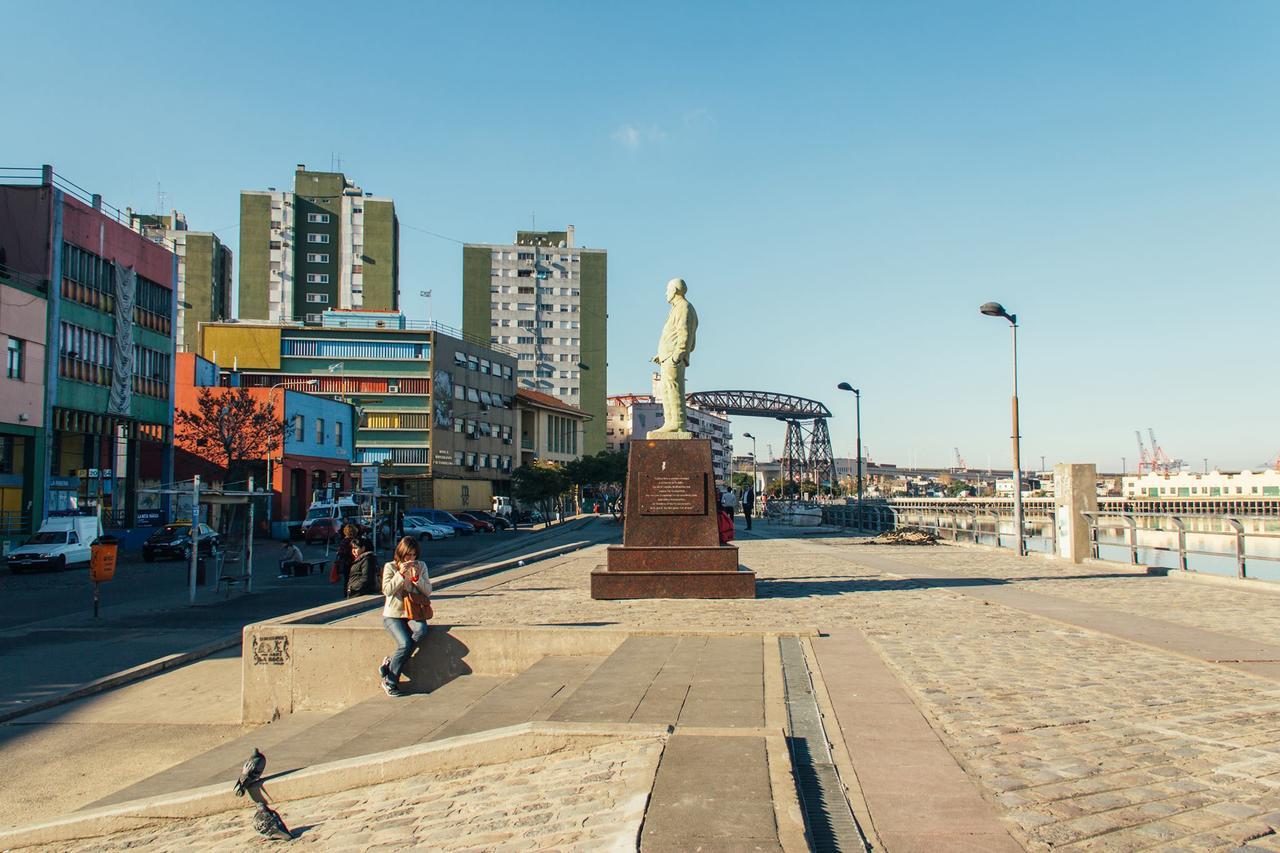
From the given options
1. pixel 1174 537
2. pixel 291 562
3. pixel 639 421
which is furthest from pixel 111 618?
pixel 639 421

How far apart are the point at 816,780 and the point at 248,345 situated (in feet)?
233

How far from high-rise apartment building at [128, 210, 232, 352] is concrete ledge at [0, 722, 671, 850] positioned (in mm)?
101001

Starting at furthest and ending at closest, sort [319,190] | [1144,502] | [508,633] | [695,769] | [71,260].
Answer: [319,190] → [1144,502] → [71,260] → [508,633] → [695,769]

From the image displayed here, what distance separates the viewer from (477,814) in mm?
4789

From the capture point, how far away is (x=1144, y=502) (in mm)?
82438

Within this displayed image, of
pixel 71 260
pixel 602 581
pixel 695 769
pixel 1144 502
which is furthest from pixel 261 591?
pixel 1144 502

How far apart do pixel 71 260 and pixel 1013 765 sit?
118ft

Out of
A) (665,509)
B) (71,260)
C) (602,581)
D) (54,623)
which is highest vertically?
(71,260)

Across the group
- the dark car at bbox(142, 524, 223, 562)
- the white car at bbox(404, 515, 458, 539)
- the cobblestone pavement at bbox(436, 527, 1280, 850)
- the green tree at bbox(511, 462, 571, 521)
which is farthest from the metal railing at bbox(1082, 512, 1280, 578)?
the green tree at bbox(511, 462, 571, 521)

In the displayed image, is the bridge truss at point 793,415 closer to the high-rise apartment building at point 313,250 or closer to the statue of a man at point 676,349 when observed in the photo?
the high-rise apartment building at point 313,250

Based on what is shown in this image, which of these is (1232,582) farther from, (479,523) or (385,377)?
(385,377)

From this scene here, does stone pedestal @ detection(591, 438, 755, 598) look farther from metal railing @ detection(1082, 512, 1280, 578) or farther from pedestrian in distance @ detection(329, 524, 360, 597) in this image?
metal railing @ detection(1082, 512, 1280, 578)

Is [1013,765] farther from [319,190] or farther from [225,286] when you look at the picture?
[225,286]

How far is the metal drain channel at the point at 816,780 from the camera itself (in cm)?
399
